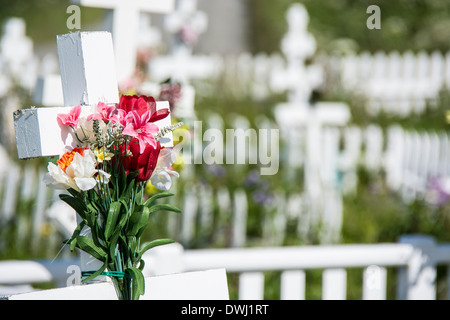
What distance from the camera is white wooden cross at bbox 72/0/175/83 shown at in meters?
2.20

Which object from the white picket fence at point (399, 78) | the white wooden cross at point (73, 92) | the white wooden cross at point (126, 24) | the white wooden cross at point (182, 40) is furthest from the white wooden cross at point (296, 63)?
the white wooden cross at point (73, 92)

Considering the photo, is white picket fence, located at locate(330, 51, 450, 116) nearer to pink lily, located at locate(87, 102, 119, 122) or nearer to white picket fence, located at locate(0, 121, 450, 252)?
white picket fence, located at locate(0, 121, 450, 252)

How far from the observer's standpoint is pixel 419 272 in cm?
220

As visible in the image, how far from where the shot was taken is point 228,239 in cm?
377

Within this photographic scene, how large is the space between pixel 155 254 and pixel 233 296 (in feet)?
3.14

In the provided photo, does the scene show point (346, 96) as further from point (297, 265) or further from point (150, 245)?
point (150, 245)

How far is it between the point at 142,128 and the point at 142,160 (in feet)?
0.22

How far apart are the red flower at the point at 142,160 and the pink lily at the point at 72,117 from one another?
12 cm

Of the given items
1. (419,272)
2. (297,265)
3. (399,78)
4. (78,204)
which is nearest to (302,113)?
(419,272)

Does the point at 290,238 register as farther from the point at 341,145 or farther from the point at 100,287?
the point at 100,287

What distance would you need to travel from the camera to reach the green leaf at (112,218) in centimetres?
115

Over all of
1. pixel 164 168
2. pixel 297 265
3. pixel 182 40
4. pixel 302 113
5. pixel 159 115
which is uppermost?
pixel 182 40

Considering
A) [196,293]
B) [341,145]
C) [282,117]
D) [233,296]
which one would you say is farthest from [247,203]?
[196,293]

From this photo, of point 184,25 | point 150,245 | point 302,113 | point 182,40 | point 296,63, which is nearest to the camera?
point 150,245
